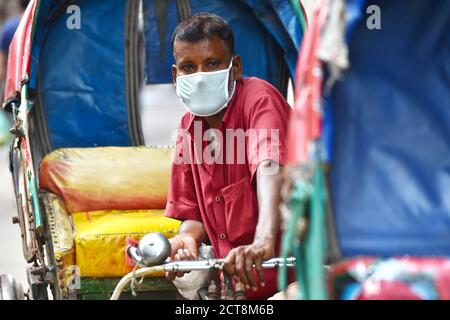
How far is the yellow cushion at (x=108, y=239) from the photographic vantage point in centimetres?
485

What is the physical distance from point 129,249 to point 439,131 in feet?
3.59

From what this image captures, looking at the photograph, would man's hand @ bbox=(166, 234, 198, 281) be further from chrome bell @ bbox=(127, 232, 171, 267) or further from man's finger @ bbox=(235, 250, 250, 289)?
man's finger @ bbox=(235, 250, 250, 289)

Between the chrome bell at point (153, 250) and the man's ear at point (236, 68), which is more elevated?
the man's ear at point (236, 68)

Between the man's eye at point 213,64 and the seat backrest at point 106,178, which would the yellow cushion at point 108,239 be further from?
the man's eye at point 213,64

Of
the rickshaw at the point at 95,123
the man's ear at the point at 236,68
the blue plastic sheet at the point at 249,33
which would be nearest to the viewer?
the man's ear at the point at 236,68

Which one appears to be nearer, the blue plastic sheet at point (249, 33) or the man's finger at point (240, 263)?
the man's finger at point (240, 263)

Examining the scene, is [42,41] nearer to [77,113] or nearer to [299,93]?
[77,113]

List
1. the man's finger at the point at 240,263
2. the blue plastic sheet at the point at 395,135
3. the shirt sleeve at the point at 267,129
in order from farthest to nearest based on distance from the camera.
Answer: the shirt sleeve at the point at 267,129, the man's finger at the point at 240,263, the blue plastic sheet at the point at 395,135

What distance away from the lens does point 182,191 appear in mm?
4320

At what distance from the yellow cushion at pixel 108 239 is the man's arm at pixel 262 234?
119cm

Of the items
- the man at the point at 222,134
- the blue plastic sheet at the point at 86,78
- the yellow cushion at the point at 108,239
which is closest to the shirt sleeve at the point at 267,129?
the man at the point at 222,134

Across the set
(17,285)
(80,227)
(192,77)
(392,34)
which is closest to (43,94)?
(80,227)

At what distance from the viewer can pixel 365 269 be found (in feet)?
9.36

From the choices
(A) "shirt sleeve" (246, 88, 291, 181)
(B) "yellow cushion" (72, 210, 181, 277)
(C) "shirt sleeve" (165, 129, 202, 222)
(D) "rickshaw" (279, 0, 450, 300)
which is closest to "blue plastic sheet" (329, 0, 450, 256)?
(D) "rickshaw" (279, 0, 450, 300)
